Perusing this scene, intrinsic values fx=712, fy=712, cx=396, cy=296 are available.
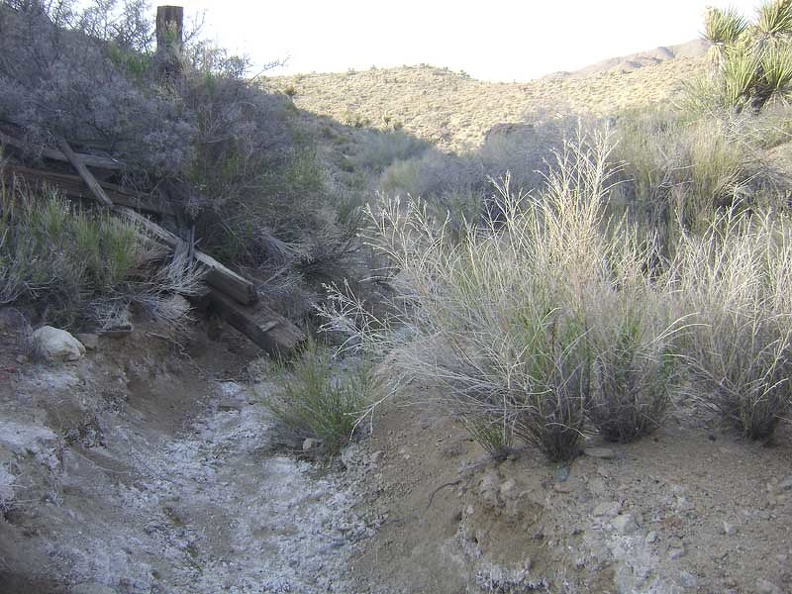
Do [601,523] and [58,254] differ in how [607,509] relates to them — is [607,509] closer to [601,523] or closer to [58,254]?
[601,523]

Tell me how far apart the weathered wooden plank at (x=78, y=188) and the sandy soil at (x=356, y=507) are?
233 centimetres

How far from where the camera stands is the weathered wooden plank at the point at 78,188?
7078 millimetres

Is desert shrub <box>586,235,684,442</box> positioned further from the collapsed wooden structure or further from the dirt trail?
the collapsed wooden structure

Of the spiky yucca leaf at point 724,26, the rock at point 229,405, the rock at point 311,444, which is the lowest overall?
the rock at point 229,405

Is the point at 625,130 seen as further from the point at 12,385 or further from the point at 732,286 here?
the point at 12,385

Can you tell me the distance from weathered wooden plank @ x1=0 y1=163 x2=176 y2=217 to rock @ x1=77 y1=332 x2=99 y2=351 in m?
1.82

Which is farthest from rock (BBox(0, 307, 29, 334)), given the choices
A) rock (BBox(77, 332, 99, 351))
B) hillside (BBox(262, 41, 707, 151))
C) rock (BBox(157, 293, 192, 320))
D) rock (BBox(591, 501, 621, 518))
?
hillside (BBox(262, 41, 707, 151))

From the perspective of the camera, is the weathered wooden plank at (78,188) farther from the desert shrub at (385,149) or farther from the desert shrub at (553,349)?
the desert shrub at (385,149)

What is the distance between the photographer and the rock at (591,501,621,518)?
3.52 m

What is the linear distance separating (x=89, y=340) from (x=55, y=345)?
0.51m

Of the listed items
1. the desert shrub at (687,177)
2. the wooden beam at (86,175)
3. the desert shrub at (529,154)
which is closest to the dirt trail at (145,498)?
the wooden beam at (86,175)

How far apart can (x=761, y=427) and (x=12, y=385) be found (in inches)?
188

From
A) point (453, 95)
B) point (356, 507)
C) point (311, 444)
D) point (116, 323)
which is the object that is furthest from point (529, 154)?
point (453, 95)

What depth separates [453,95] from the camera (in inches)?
1281
